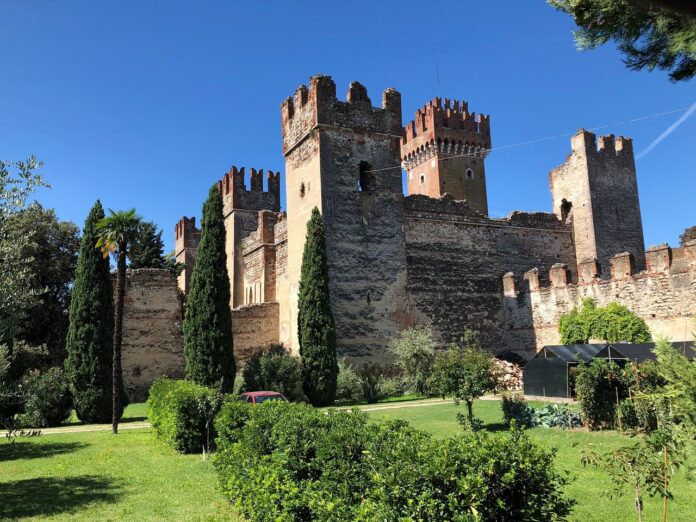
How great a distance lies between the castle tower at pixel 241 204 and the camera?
1569 inches

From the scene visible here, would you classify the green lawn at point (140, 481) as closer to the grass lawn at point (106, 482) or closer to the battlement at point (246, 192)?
the grass lawn at point (106, 482)

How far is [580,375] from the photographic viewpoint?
13.9 metres

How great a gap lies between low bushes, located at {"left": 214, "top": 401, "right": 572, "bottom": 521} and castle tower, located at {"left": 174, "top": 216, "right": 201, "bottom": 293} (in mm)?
39682

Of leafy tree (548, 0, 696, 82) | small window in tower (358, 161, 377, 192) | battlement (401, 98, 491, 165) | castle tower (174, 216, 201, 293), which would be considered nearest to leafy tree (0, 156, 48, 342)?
leafy tree (548, 0, 696, 82)

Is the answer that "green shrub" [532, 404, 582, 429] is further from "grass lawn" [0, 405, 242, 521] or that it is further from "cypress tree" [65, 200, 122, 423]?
"cypress tree" [65, 200, 122, 423]

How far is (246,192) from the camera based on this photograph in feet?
139

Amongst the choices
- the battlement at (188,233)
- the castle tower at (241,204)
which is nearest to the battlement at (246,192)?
the castle tower at (241,204)

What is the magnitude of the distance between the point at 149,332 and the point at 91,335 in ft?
24.2

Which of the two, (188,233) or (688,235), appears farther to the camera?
(188,233)

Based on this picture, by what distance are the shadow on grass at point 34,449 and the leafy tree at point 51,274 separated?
15830 mm

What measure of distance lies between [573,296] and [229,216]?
24.5 meters

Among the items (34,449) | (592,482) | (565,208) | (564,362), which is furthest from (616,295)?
(34,449)

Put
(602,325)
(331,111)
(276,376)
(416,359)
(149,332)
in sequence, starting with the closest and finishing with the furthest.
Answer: (276,376) < (602,325) < (416,359) < (331,111) < (149,332)

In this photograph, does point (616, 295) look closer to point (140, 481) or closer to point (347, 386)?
point (347, 386)
